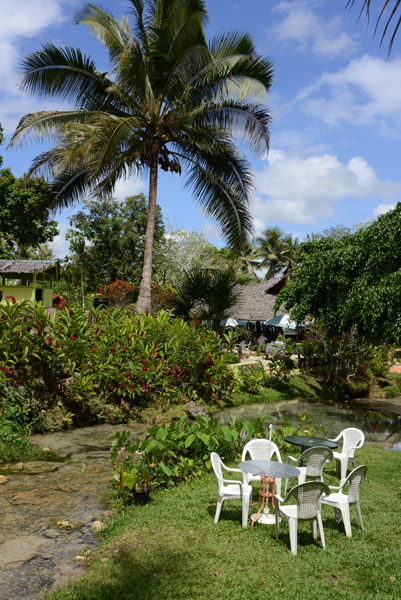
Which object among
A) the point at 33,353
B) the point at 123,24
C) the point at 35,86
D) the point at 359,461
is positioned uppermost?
the point at 123,24

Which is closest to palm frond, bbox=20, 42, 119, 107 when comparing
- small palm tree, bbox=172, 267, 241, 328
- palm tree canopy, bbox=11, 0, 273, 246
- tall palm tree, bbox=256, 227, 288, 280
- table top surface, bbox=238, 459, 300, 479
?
palm tree canopy, bbox=11, 0, 273, 246

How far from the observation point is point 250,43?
1288 centimetres

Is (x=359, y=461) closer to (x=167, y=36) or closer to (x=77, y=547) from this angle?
(x=77, y=547)

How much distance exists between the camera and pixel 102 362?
401 inches

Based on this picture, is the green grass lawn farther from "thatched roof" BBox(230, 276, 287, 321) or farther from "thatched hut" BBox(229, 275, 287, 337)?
"thatched hut" BBox(229, 275, 287, 337)

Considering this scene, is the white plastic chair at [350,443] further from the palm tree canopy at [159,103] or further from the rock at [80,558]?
the palm tree canopy at [159,103]

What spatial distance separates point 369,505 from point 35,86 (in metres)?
13.2

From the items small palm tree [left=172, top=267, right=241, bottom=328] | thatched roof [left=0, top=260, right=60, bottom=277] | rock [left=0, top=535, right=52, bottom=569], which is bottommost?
rock [left=0, top=535, right=52, bottom=569]

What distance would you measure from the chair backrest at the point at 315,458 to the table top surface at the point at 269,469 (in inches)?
20.2

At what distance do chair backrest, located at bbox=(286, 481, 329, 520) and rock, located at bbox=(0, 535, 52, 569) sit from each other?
247cm

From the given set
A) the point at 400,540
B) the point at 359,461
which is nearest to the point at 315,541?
the point at 400,540

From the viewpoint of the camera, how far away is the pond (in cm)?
1142

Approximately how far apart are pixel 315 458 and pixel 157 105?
35.4ft

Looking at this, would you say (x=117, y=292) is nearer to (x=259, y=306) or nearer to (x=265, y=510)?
(x=259, y=306)
